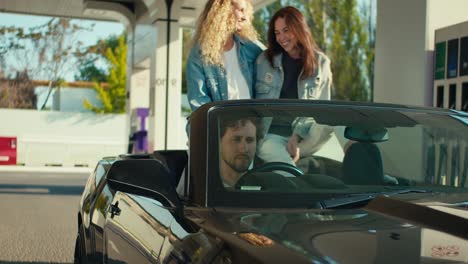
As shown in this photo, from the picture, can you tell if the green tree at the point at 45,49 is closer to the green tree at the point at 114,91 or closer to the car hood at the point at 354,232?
the green tree at the point at 114,91

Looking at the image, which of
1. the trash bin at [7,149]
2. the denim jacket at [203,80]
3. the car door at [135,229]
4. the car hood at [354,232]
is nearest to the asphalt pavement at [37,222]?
the denim jacket at [203,80]

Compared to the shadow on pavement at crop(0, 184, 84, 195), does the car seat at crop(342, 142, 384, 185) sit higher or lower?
higher

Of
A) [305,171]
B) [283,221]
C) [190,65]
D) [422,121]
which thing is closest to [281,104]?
[305,171]

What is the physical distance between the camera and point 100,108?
56.1 metres

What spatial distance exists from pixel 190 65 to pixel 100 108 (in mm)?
52314

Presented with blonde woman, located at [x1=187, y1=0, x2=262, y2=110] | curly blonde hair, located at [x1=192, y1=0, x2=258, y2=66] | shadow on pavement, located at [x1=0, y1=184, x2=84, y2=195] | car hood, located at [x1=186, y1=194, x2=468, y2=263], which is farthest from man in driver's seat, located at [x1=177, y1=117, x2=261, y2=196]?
shadow on pavement, located at [x1=0, y1=184, x2=84, y2=195]

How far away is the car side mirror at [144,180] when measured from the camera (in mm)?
3090

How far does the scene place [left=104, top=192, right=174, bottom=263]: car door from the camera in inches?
119

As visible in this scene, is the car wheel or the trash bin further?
the trash bin

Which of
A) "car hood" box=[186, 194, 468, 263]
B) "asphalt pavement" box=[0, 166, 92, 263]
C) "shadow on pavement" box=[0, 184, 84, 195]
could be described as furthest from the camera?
"shadow on pavement" box=[0, 184, 84, 195]

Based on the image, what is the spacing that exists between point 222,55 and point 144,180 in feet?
5.66

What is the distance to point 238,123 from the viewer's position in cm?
331

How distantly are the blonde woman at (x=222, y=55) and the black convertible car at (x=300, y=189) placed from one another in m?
1.03

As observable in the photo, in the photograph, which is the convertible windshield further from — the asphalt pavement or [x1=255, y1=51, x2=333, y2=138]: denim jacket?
the asphalt pavement
